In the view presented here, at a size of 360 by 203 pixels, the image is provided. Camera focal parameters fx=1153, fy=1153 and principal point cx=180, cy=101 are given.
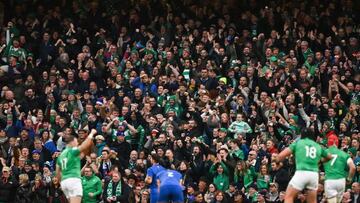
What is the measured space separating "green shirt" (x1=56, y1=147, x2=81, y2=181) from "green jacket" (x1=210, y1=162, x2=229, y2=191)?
15.7 feet

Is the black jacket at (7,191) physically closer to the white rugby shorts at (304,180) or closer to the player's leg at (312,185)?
the white rugby shorts at (304,180)

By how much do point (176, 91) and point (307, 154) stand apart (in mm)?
8313

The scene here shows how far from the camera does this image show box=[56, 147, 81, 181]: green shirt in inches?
894

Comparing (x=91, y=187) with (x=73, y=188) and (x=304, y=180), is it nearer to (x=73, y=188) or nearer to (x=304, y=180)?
(x=73, y=188)

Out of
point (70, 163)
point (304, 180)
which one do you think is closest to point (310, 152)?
point (304, 180)

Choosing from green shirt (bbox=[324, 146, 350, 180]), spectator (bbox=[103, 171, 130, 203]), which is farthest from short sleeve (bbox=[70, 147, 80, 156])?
green shirt (bbox=[324, 146, 350, 180])

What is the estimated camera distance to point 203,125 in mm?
28656

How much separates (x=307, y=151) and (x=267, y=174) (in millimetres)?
4501

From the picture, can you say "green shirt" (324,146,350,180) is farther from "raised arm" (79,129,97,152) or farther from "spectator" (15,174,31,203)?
"spectator" (15,174,31,203)

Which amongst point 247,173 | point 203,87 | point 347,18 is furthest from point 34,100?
point 347,18

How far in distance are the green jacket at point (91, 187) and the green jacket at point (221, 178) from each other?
296 centimetres

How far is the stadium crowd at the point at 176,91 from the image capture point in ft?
88.0

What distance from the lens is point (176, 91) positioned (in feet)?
98.3

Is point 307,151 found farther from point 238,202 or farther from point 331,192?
point 238,202
